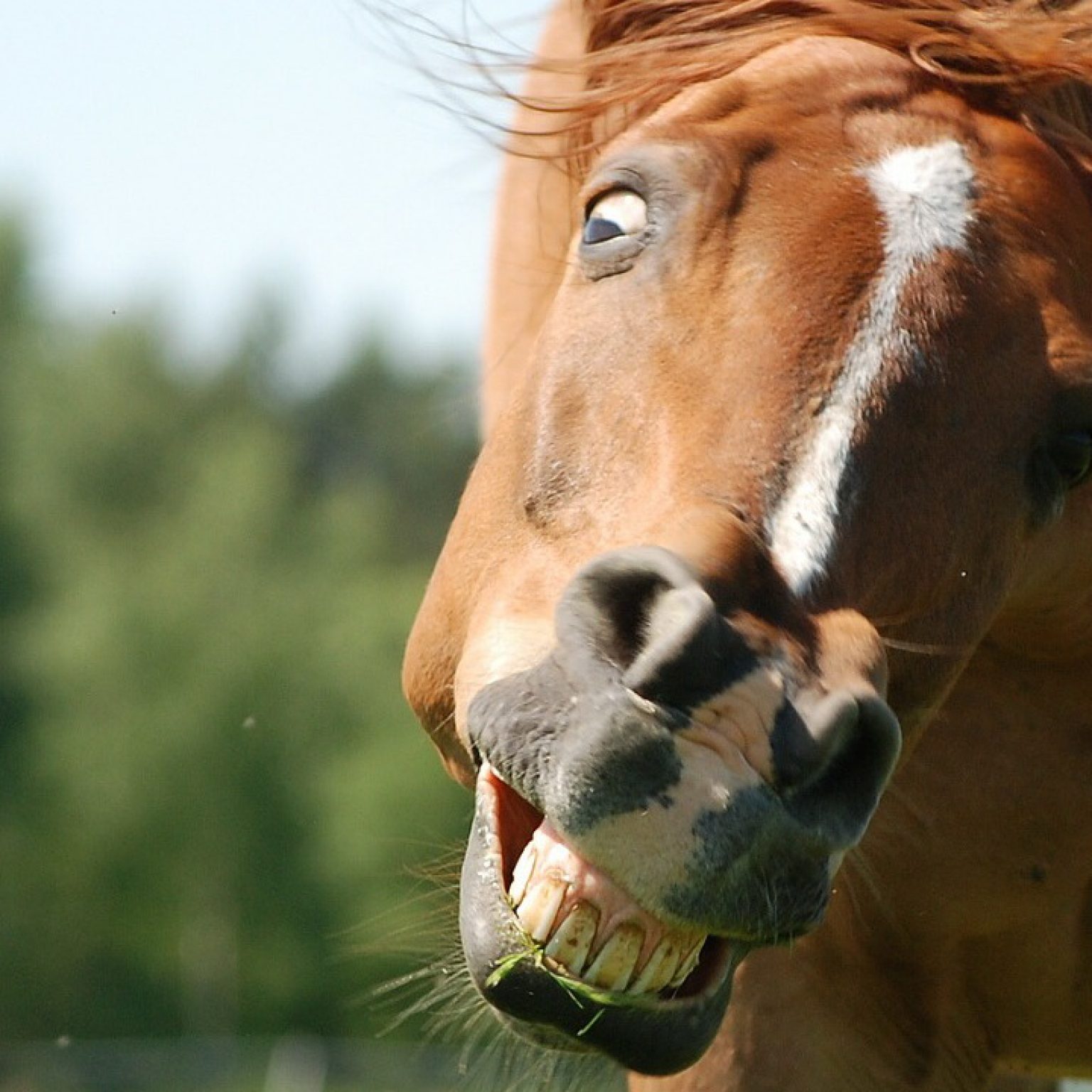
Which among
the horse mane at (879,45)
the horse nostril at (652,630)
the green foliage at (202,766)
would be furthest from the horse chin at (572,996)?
the green foliage at (202,766)

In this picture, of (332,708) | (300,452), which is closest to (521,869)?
(332,708)

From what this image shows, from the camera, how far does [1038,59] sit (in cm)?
343

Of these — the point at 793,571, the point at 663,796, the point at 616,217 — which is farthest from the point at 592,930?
the point at 616,217

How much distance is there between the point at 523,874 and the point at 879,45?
152 centimetres

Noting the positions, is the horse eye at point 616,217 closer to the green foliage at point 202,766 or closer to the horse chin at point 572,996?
the horse chin at point 572,996

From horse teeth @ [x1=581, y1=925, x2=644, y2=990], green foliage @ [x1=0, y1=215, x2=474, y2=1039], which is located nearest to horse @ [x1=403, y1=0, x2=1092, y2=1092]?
horse teeth @ [x1=581, y1=925, x2=644, y2=990]

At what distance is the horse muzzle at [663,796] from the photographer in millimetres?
2625

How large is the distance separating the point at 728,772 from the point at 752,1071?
1.48 m

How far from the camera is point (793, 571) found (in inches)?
111

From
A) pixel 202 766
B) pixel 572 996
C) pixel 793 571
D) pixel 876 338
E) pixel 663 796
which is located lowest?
pixel 202 766

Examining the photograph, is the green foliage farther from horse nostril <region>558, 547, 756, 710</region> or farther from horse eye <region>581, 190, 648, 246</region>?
horse nostril <region>558, 547, 756, 710</region>

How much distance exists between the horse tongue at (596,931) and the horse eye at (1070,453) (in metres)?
0.93

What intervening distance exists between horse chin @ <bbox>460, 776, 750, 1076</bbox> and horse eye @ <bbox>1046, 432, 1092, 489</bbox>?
891mm

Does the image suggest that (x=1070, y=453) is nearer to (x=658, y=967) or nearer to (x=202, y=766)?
(x=658, y=967)
